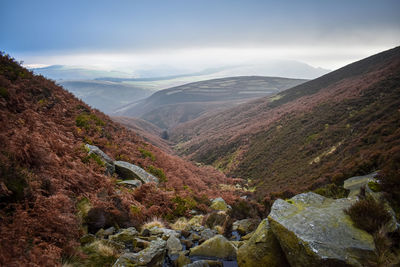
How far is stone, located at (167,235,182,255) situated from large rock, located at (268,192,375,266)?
106 inches

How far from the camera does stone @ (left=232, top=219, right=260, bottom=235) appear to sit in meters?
8.05

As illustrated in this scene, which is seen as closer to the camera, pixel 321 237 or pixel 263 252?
pixel 321 237

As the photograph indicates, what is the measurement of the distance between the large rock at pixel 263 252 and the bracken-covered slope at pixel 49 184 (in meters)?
3.74

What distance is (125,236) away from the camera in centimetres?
594

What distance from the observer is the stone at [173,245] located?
5.86 metres

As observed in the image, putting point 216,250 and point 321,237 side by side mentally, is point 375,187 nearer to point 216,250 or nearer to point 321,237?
point 321,237

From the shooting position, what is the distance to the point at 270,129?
134 ft

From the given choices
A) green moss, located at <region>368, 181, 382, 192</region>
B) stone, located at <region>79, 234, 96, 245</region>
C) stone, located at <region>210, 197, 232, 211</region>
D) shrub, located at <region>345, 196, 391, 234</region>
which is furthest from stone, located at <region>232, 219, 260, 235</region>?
stone, located at <region>79, 234, 96, 245</region>

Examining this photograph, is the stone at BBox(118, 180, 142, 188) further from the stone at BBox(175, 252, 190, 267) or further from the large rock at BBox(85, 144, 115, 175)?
the stone at BBox(175, 252, 190, 267)

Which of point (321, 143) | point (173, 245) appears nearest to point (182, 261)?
point (173, 245)

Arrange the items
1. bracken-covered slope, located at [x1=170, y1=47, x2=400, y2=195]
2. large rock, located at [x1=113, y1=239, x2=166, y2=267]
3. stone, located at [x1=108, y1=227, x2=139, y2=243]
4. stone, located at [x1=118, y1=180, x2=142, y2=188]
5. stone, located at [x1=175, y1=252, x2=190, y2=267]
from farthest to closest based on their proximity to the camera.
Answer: bracken-covered slope, located at [x1=170, y1=47, x2=400, y2=195], stone, located at [x1=118, y1=180, x2=142, y2=188], stone, located at [x1=108, y1=227, x2=139, y2=243], stone, located at [x1=175, y1=252, x2=190, y2=267], large rock, located at [x1=113, y1=239, x2=166, y2=267]

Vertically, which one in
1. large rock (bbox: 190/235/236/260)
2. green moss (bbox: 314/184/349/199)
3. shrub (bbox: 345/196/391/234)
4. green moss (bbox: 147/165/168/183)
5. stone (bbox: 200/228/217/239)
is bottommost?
green moss (bbox: 147/165/168/183)

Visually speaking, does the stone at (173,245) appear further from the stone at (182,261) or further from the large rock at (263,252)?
the large rock at (263,252)

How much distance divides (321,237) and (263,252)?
1.42 m
